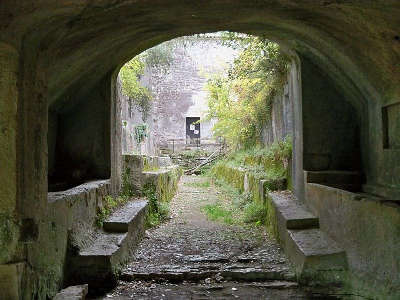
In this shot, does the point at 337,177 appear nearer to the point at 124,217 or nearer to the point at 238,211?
the point at 124,217

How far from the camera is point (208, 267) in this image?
506cm

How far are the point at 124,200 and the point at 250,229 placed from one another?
2308mm

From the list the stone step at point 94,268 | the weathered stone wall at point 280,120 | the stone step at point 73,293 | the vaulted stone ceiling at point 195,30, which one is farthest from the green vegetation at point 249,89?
the stone step at point 73,293

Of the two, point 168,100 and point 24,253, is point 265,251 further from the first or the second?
point 168,100

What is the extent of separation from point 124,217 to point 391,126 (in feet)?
12.5

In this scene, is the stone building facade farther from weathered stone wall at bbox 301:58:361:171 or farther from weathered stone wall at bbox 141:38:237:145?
weathered stone wall at bbox 301:58:361:171

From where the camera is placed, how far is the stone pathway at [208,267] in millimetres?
4348

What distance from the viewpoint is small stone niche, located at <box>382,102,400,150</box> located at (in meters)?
5.12

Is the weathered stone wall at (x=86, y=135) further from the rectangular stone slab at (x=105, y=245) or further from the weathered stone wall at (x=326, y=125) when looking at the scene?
the weathered stone wall at (x=326, y=125)

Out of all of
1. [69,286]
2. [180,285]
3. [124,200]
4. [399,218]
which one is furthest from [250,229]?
[399,218]

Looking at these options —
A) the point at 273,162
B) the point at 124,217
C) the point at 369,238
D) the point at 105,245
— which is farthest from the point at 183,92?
the point at 369,238

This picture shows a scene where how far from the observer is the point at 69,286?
13.9ft

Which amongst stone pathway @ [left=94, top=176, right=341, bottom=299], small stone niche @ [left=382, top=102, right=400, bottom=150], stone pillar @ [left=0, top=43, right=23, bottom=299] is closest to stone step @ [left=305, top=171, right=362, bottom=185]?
small stone niche @ [left=382, top=102, right=400, bottom=150]

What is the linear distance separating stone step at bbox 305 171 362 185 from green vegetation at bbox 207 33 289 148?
96.9 inches
